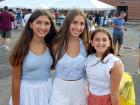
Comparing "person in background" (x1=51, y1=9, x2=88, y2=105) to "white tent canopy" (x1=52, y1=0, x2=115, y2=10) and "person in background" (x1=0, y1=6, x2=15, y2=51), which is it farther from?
"white tent canopy" (x1=52, y1=0, x2=115, y2=10)

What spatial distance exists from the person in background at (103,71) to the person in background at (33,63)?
418 millimetres

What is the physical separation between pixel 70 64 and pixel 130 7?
50608 millimetres

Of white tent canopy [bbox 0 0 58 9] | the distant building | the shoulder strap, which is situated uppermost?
white tent canopy [bbox 0 0 58 9]

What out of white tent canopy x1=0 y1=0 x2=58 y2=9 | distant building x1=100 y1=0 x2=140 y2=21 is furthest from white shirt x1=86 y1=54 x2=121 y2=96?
distant building x1=100 y1=0 x2=140 y2=21

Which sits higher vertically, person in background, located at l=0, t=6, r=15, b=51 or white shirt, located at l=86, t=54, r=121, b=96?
white shirt, located at l=86, t=54, r=121, b=96

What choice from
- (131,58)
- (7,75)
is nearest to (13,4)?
(131,58)

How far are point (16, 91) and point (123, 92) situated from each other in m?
1.07

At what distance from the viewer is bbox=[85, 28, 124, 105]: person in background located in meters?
3.36

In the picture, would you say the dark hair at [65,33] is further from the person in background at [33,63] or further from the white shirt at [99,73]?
the white shirt at [99,73]

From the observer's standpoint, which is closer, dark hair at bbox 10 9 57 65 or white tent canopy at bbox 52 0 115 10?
dark hair at bbox 10 9 57 65

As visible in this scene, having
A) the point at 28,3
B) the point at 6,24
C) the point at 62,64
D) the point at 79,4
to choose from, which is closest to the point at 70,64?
the point at 62,64

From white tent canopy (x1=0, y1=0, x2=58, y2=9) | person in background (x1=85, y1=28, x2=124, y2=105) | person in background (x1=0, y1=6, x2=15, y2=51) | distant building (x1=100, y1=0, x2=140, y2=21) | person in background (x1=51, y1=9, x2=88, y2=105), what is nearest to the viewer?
person in background (x1=85, y1=28, x2=124, y2=105)

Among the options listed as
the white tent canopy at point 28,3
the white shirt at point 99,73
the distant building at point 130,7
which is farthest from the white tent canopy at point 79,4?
the distant building at point 130,7

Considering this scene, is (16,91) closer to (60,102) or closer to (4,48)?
(60,102)
